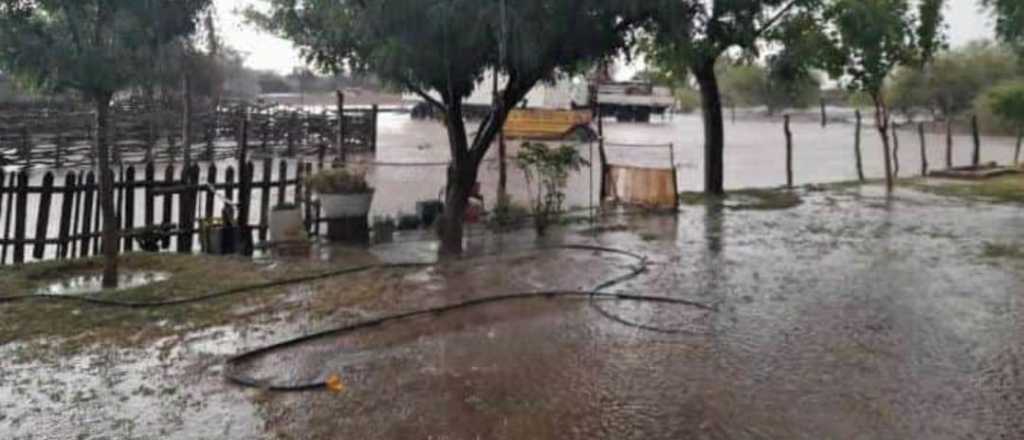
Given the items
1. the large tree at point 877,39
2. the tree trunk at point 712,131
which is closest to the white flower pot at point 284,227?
the tree trunk at point 712,131

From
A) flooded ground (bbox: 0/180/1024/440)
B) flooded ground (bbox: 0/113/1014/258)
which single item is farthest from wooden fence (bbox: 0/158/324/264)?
flooded ground (bbox: 0/180/1024/440)

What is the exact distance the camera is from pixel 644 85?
42.3m

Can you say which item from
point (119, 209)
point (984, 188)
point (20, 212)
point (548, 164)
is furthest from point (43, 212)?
point (984, 188)

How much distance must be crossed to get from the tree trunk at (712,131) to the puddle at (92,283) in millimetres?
9160

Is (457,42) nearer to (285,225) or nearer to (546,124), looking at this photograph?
(285,225)

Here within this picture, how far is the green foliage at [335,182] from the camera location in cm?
880

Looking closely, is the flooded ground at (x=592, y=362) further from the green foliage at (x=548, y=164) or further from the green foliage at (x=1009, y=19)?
the green foliage at (x=1009, y=19)

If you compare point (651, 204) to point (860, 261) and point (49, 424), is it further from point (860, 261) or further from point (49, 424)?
point (49, 424)

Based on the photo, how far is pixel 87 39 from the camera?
5711 mm

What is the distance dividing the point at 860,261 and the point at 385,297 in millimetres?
4623

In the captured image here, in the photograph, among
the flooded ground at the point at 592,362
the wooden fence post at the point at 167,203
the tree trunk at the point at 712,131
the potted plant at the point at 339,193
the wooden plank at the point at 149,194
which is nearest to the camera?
the flooded ground at the point at 592,362

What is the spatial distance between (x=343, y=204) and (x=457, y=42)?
2.87m

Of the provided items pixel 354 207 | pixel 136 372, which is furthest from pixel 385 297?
pixel 354 207

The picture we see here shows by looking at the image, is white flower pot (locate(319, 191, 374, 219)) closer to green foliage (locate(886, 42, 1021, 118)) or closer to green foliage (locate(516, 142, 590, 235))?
green foliage (locate(516, 142, 590, 235))
